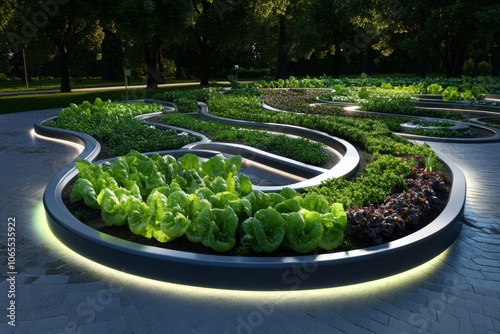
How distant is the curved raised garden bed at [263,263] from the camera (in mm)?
4594

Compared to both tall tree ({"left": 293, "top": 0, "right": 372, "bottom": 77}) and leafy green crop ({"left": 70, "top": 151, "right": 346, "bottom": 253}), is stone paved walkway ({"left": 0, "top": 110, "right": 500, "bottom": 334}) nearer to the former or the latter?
leafy green crop ({"left": 70, "top": 151, "right": 346, "bottom": 253})

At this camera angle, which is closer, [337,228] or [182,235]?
[337,228]

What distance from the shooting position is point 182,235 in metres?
5.44

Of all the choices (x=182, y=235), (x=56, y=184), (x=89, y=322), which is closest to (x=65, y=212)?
(x=56, y=184)

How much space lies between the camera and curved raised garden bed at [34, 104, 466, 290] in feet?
15.1

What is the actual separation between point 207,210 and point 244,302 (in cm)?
120

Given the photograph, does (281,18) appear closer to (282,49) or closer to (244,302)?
(282,49)

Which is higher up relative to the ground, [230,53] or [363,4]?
[363,4]

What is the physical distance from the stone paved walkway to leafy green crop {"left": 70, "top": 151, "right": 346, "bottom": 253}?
597 mm

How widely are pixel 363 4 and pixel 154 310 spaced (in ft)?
115

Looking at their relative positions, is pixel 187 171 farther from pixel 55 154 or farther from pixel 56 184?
pixel 55 154

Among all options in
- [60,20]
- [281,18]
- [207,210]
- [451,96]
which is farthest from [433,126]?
[281,18]

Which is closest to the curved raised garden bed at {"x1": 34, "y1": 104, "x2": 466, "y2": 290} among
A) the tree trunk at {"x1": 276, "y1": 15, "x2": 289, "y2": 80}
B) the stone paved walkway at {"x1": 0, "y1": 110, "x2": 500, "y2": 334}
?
the stone paved walkway at {"x1": 0, "y1": 110, "x2": 500, "y2": 334}

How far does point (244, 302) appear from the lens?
4496 millimetres
